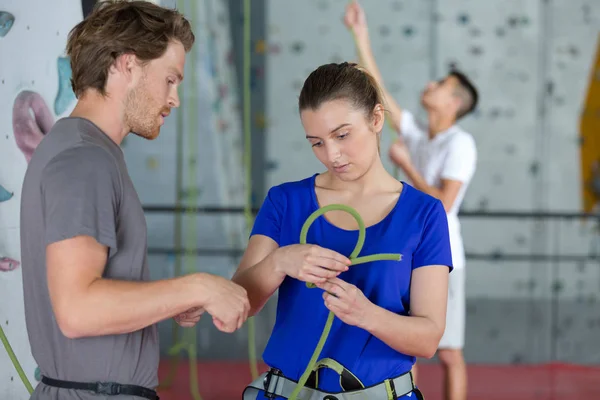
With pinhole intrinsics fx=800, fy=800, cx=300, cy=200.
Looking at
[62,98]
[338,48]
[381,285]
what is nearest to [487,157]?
[338,48]

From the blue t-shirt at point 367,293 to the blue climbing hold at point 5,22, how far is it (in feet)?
3.17

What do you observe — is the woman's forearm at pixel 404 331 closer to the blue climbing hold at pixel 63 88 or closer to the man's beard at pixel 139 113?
the man's beard at pixel 139 113

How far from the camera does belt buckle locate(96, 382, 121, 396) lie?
4.11 feet

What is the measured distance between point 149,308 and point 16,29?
3.54 ft

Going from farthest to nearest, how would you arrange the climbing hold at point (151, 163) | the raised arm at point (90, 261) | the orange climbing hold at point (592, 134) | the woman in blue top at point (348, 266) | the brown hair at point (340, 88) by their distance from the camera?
the orange climbing hold at point (592, 134) → the climbing hold at point (151, 163) → the brown hair at point (340, 88) → the woman in blue top at point (348, 266) → the raised arm at point (90, 261)

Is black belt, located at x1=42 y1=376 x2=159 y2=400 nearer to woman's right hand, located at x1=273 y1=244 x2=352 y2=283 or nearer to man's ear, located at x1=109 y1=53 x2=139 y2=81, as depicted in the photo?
woman's right hand, located at x1=273 y1=244 x2=352 y2=283

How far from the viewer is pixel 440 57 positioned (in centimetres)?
513

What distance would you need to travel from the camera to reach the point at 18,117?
199cm

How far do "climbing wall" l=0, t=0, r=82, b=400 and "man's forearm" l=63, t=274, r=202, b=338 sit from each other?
87cm

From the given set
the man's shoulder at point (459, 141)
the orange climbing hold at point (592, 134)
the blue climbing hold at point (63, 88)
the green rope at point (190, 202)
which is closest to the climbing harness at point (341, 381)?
the blue climbing hold at point (63, 88)

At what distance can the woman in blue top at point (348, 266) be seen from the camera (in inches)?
54.1

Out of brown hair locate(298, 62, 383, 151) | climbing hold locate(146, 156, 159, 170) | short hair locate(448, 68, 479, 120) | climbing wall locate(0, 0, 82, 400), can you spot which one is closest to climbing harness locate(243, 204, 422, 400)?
brown hair locate(298, 62, 383, 151)

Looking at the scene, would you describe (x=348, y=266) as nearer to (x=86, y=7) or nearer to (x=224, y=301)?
(x=224, y=301)

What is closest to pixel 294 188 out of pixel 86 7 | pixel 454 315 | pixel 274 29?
pixel 86 7
